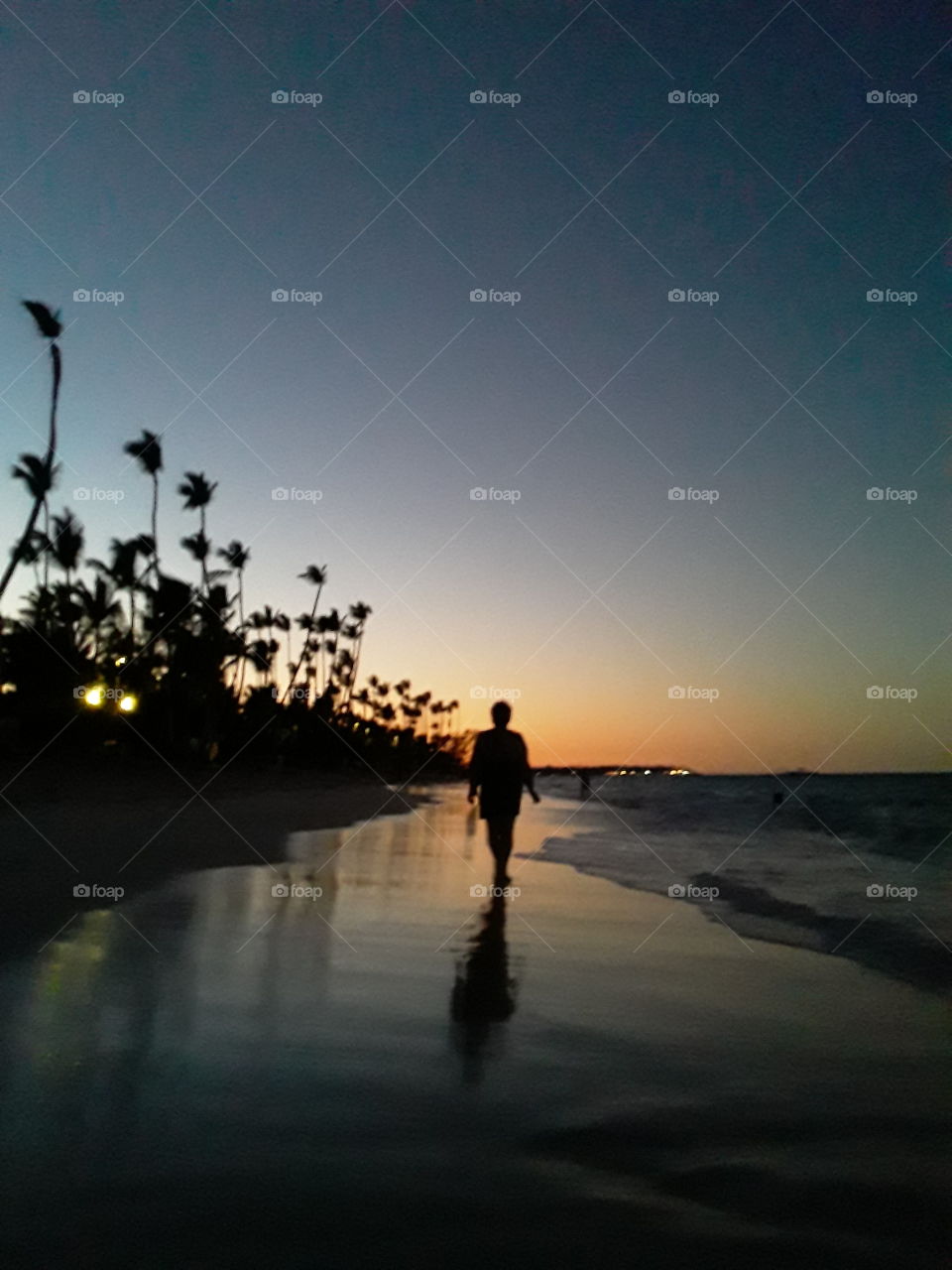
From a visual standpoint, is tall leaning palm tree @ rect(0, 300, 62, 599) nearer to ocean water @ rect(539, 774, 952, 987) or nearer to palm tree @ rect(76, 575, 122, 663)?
palm tree @ rect(76, 575, 122, 663)

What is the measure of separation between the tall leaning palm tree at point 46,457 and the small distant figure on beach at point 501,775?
22.9 meters

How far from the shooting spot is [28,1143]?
3373 millimetres

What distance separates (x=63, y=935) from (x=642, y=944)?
150 inches

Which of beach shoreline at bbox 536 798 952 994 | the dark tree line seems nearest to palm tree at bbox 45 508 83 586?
the dark tree line

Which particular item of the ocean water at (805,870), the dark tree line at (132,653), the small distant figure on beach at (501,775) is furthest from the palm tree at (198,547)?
the small distant figure on beach at (501,775)

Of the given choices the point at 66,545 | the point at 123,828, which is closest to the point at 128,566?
the point at 66,545

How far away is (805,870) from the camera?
14992mm

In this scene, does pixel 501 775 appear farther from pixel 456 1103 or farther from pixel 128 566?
pixel 128 566
